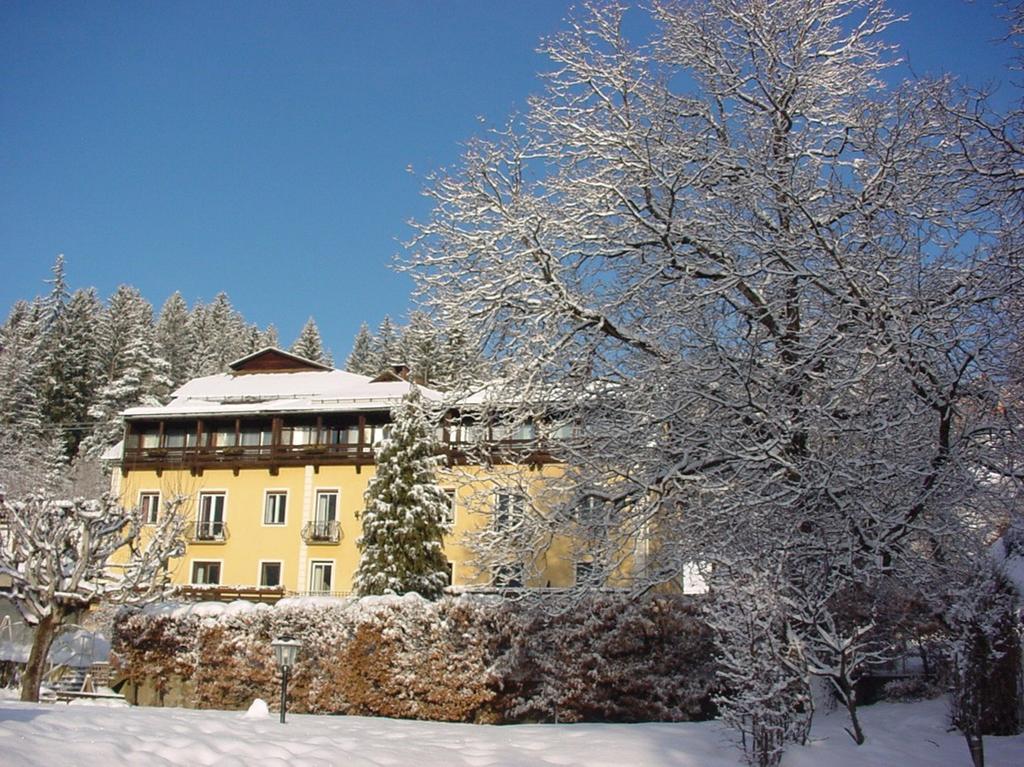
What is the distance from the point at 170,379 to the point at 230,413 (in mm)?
27619

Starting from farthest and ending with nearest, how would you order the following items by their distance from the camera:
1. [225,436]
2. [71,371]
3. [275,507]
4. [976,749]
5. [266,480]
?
[71,371] < [225,436] < [266,480] < [275,507] < [976,749]

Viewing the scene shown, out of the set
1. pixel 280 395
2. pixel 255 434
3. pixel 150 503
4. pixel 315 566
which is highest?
pixel 280 395

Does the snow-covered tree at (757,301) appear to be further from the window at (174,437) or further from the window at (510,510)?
the window at (174,437)

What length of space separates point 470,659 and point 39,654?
21.8 ft

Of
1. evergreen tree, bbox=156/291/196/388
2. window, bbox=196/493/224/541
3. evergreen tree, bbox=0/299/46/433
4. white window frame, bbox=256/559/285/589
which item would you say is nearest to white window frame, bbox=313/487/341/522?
white window frame, bbox=256/559/285/589

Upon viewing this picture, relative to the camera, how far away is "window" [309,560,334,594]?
34344mm

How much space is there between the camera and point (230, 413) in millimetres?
36406

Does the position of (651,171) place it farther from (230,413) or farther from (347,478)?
(230,413)

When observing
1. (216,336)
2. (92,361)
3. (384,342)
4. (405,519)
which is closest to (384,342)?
(384,342)

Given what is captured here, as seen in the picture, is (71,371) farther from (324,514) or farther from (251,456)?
(324,514)

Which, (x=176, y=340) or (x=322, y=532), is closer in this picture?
(x=322, y=532)

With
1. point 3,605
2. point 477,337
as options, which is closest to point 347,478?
point 3,605

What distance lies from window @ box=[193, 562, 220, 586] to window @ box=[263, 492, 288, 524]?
2.42 meters

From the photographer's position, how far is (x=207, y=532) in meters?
35.8
